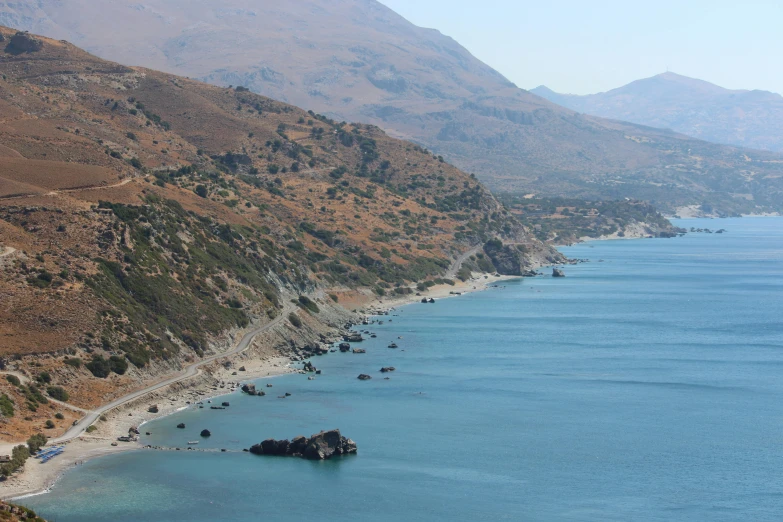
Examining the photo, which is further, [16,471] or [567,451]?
[567,451]

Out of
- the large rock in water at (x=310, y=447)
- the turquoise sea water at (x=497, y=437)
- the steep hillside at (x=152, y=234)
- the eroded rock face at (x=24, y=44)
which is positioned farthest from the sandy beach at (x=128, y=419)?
the eroded rock face at (x=24, y=44)

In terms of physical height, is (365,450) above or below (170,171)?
below

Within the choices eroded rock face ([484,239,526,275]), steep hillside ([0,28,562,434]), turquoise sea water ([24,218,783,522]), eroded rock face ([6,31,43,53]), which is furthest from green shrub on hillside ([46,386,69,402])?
eroded rock face ([6,31,43,53])

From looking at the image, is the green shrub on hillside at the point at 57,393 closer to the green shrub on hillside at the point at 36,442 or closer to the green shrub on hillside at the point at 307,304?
the green shrub on hillside at the point at 36,442

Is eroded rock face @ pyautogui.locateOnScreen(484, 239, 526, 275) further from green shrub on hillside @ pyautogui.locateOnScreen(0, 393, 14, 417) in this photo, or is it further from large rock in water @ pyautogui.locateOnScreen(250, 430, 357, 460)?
green shrub on hillside @ pyautogui.locateOnScreen(0, 393, 14, 417)

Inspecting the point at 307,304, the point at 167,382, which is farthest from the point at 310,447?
the point at 307,304

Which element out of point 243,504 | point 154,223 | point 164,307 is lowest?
point 243,504

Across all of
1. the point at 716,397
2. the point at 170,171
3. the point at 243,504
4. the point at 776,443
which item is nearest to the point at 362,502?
the point at 243,504

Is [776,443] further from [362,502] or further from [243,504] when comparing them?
[243,504]
